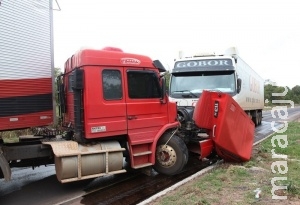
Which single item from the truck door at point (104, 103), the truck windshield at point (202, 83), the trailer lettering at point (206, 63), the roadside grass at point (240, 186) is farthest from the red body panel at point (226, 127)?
the trailer lettering at point (206, 63)

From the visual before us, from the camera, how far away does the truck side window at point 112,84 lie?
634 cm

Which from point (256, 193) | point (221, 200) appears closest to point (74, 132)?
point (221, 200)

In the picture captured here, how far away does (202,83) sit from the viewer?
10.6m

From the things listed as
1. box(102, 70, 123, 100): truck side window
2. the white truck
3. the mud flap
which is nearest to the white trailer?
the mud flap

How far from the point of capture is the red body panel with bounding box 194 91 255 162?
7555 millimetres

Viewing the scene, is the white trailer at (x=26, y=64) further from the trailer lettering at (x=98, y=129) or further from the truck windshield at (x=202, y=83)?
the truck windshield at (x=202, y=83)

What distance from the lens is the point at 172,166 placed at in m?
7.23

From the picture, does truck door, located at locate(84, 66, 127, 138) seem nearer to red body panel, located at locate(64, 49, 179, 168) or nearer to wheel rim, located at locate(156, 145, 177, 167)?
red body panel, located at locate(64, 49, 179, 168)

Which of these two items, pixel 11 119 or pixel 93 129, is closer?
pixel 11 119

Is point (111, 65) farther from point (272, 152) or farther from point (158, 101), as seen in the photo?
point (272, 152)

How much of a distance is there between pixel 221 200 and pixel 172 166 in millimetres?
2298

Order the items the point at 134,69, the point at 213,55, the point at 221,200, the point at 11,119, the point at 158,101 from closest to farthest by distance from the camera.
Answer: the point at 221,200 < the point at 11,119 < the point at 134,69 < the point at 158,101 < the point at 213,55

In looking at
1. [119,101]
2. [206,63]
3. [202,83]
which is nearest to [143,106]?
[119,101]

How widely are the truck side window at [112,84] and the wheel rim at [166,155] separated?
1679 mm
